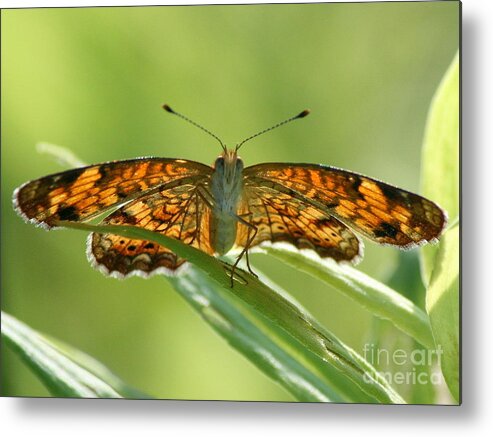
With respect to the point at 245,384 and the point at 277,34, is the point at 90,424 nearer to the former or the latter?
the point at 245,384

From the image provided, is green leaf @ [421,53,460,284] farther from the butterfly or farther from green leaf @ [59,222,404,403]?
green leaf @ [59,222,404,403]

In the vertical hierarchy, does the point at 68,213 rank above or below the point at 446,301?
above

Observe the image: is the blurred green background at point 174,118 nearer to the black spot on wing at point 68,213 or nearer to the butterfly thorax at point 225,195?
the butterfly thorax at point 225,195

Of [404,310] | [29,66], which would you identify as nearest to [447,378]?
[404,310]

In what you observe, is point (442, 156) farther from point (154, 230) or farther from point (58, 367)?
point (58, 367)

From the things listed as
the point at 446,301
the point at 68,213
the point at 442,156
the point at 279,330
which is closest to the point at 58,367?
the point at 68,213

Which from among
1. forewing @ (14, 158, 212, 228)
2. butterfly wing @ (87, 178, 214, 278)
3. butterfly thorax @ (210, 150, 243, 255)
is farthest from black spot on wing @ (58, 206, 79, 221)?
butterfly thorax @ (210, 150, 243, 255)

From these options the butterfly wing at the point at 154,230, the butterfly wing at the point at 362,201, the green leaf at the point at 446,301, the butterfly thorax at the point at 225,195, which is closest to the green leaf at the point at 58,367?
the butterfly wing at the point at 154,230
